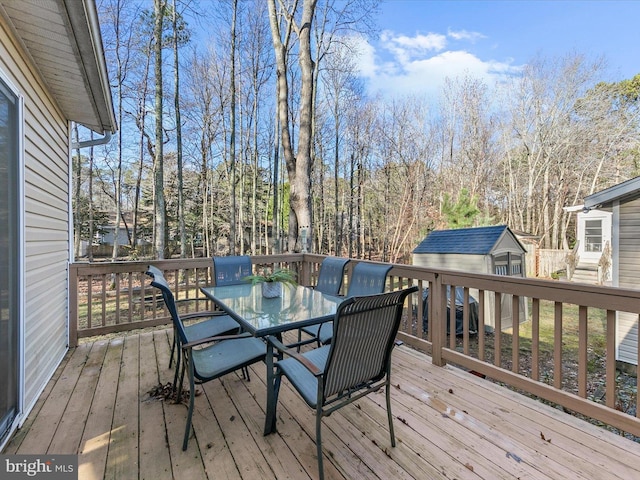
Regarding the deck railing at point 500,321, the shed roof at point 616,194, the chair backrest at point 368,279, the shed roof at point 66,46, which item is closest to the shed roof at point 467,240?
the shed roof at point 616,194

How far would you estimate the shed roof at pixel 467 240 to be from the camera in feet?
24.0

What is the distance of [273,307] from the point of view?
2.46 m

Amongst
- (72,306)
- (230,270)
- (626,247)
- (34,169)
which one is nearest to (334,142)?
(626,247)

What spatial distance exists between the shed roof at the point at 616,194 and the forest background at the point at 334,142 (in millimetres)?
4406

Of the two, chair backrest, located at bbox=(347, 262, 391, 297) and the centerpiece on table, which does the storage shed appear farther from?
the centerpiece on table

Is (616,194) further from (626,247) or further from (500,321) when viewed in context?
(500,321)

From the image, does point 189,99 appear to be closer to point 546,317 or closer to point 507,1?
point 507,1

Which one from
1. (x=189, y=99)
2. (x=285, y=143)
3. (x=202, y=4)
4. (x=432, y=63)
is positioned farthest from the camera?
(x=432, y=63)

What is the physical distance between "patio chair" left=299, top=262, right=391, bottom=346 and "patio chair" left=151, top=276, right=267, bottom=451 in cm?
53

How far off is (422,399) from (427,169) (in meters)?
13.0

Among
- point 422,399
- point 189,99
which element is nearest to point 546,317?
point 422,399

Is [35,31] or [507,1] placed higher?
[507,1]

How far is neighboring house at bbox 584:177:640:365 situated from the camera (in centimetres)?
582

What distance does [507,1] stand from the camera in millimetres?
10133
